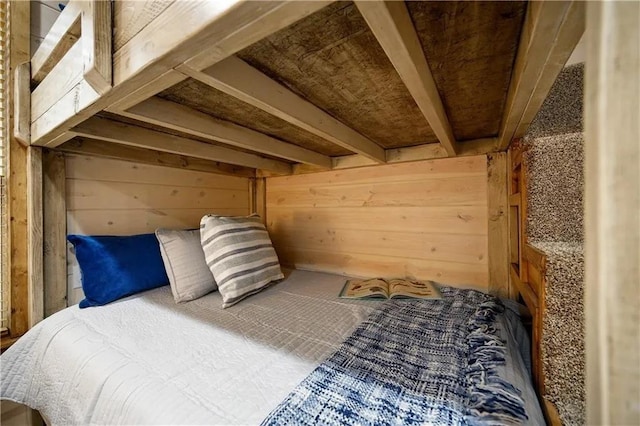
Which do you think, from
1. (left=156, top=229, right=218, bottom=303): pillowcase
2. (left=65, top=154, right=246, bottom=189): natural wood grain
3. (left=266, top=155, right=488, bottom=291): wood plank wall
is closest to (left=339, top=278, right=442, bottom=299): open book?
(left=266, top=155, right=488, bottom=291): wood plank wall

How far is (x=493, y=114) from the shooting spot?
1.04 m

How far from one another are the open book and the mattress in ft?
0.23

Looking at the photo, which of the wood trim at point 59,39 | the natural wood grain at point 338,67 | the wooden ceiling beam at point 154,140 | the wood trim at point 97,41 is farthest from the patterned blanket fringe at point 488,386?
the wooden ceiling beam at point 154,140

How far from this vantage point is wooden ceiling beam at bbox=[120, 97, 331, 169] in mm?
877

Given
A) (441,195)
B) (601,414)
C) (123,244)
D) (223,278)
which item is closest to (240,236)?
(223,278)

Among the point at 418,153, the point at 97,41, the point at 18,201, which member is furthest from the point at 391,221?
the point at 18,201

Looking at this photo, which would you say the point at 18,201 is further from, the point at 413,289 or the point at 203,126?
the point at 413,289

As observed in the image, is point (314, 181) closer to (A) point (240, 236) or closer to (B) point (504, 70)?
(A) point (240, 236)

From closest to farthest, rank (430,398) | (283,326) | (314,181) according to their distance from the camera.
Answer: (430,398), (283,326), (314,181)

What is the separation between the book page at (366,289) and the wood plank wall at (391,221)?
0.83 feet

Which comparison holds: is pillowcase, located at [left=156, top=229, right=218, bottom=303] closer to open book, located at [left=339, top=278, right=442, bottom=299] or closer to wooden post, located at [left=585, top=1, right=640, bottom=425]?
open book, located at [left=339, top=278, right=442, bottom=299]

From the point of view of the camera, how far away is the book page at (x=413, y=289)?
125 centimetres

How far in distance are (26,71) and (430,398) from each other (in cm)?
194

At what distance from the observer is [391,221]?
1.62 m
